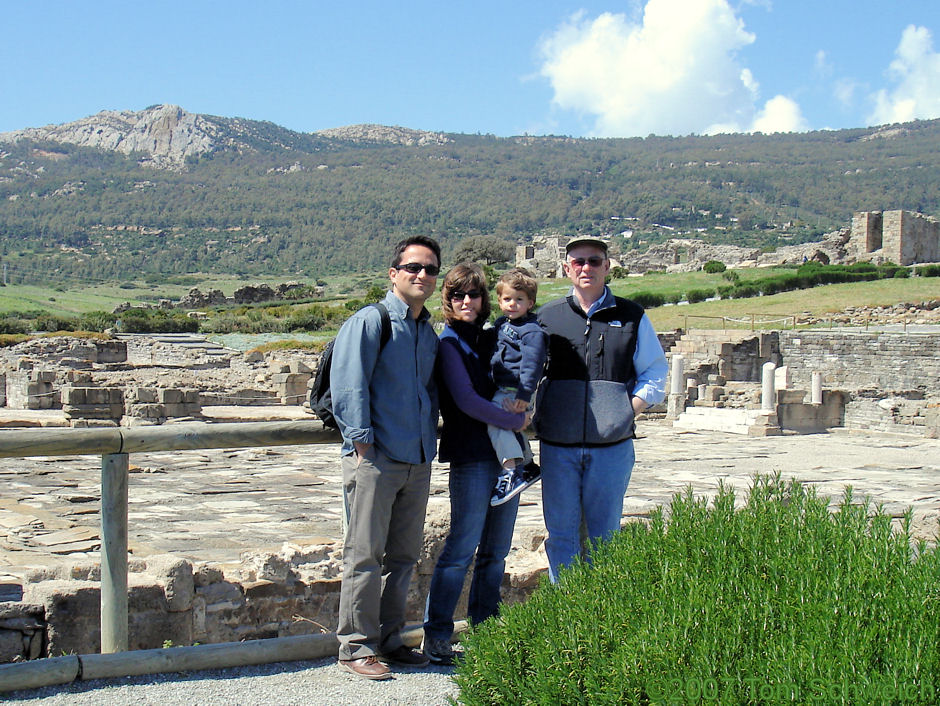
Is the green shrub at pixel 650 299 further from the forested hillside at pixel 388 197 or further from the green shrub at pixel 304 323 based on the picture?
the forested hillside at pixel 388 197

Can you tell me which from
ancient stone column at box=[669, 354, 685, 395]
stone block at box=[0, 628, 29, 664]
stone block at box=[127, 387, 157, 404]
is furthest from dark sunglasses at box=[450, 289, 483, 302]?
ancient stone column at box=[669, 354, 685, 395]

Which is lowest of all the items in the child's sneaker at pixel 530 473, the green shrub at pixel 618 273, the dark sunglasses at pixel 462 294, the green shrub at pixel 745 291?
the child's sneaker at pixel 530 473

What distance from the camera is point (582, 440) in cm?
411

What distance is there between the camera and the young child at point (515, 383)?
3.94 metres

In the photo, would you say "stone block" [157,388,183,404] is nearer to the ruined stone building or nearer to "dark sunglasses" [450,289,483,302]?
"dark sunglasses" [450,289,483,302]

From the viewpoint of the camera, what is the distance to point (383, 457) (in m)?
3.73

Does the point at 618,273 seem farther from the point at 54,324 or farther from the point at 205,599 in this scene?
the point at 205,599

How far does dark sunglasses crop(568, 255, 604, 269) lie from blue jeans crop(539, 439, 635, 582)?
81 centimetres

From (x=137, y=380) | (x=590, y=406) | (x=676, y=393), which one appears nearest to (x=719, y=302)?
(x=676, y=393)

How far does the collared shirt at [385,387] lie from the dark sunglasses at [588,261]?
0.86m

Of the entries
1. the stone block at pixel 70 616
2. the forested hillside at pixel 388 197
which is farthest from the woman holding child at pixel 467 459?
the forested hillside at pixel 388 197

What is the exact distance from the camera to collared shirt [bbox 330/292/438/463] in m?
3.66

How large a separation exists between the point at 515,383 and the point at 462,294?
1.43 ft

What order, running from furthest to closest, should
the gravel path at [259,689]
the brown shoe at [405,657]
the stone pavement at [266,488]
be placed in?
the stone pavement at [266,488] → the brown shoe at [405,657] → the gravel path at [259,689]
